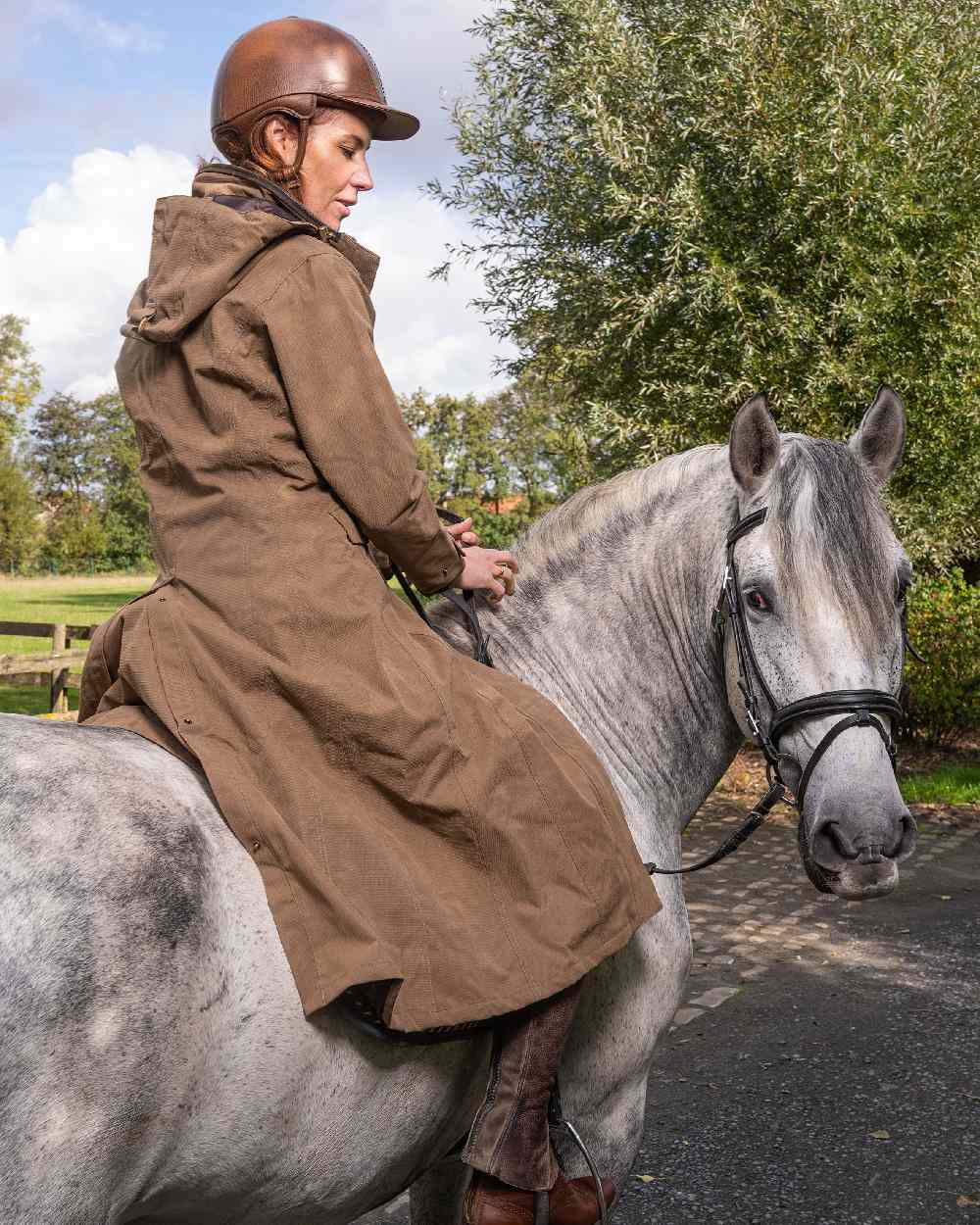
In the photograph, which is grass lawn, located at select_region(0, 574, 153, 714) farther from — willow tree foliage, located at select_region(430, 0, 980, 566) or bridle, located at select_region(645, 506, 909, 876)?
willow tree foliage, located at select_region(430, 0, 980, 566)

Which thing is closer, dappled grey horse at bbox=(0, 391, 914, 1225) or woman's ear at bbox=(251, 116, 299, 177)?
dappled grey horse at bbox=(0, 391, 914, 1225)

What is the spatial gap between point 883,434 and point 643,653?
821 mm

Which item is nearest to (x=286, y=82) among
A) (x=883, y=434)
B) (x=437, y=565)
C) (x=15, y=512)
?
(x=437, y=565)

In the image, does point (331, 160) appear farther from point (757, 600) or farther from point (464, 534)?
point (757, 600)

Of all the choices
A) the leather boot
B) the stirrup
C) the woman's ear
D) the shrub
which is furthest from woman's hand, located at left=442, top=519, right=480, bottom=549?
the shrub

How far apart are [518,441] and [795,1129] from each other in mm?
37300

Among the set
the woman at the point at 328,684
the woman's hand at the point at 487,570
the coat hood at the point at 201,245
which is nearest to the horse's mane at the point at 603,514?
the woman's hand at the point at 487,570

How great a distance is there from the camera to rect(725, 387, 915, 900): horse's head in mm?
2393

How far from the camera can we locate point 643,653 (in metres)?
2.97

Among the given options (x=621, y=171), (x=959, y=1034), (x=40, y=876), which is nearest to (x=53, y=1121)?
(x=40, y=876)

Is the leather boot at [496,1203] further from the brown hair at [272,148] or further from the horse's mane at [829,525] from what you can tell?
the brown hair at [272,148]

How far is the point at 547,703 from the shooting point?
8.31 feet

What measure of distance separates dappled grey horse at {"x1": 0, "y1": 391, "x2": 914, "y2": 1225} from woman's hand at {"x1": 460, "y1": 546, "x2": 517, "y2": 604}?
4.6 inches

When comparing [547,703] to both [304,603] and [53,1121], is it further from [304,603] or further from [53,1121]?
[53,1121]
